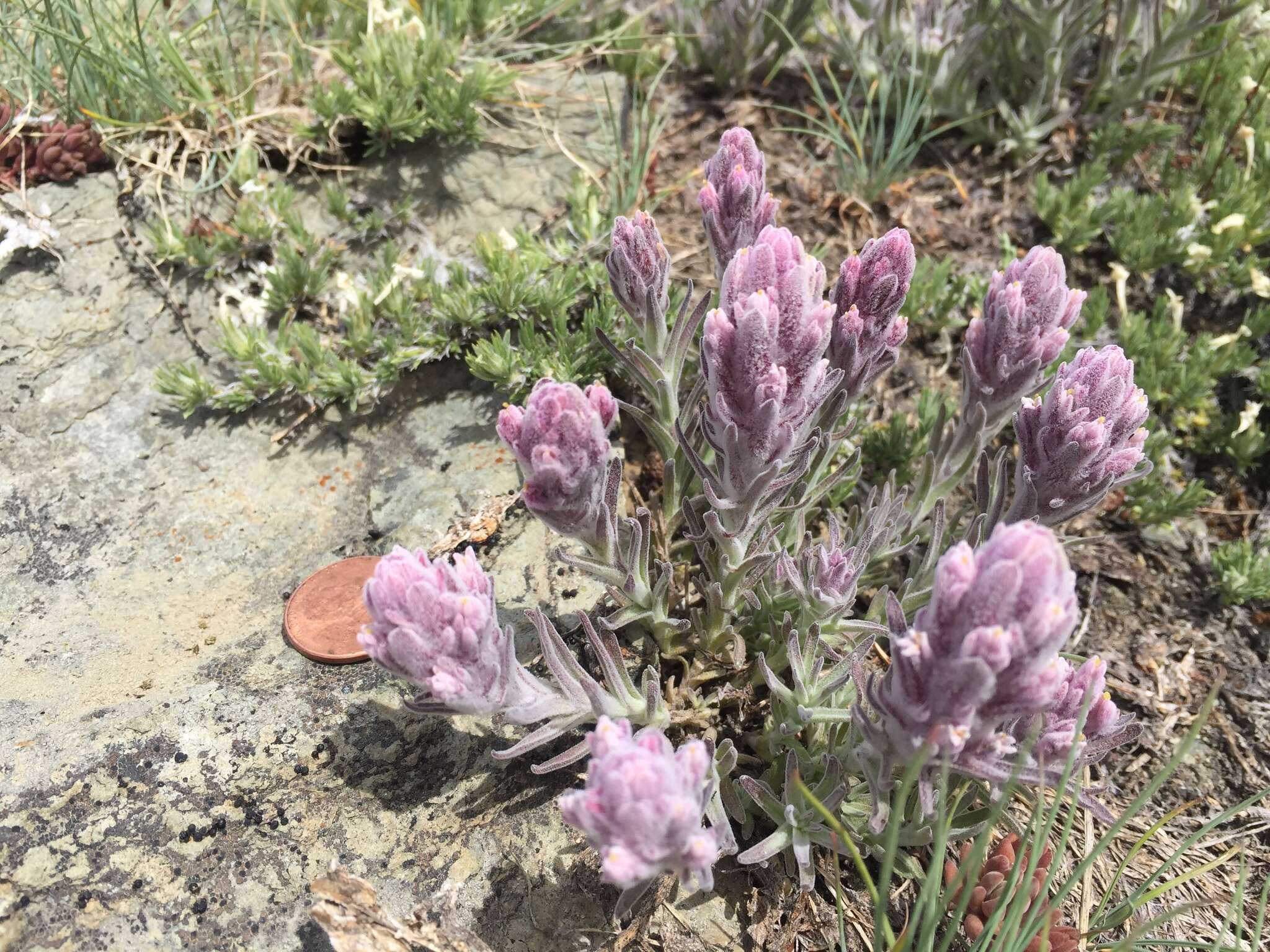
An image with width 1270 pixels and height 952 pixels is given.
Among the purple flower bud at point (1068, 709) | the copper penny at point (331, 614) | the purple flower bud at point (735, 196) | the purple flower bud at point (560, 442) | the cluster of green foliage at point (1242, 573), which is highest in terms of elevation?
the purple flower bud at point (735, 196)

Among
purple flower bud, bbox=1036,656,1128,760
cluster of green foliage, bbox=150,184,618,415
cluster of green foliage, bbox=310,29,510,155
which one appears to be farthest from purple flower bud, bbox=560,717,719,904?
cluster of green foliage, bbox=310,29,510,155

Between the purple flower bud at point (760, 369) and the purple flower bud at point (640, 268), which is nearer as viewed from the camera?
the purple flower bud at point (760, 369)

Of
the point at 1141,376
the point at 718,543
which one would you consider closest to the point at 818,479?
the point at 718,543

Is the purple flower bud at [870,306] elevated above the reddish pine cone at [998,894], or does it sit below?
above

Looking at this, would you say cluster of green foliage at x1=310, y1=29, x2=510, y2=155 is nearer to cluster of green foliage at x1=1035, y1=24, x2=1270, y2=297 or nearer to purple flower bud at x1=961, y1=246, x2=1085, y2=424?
purple flower bud at x1=961, y1=246, x2=1085, y2=424

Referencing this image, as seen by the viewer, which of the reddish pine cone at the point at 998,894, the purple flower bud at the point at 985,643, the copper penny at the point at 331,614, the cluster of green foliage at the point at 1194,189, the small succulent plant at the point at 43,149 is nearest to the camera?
the purple flower bud at the point at 985,643

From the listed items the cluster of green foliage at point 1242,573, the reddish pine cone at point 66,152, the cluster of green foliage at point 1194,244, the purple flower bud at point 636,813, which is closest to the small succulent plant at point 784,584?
the purple flower bud at point 636,813

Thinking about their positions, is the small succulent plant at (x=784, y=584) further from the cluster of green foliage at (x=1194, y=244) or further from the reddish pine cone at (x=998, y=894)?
the cluster of green foliage at (x=1194, y=244)
